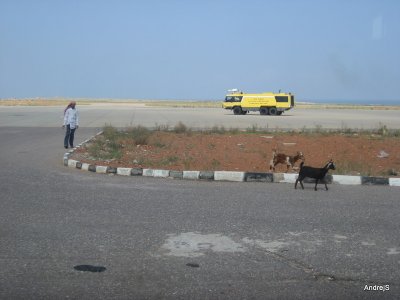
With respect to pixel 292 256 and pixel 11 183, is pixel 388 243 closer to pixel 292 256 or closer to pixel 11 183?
pixel 292 256

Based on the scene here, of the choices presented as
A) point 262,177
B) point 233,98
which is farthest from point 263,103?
point 262,177

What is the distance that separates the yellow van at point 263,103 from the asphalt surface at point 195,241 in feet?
135

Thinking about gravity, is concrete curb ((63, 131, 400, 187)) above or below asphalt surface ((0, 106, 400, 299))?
above

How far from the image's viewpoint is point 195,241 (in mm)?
6113

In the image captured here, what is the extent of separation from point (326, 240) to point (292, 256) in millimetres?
857

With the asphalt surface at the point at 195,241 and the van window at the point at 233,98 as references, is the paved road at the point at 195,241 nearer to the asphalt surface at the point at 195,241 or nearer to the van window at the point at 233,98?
the asphalt surface at the point at 195,241

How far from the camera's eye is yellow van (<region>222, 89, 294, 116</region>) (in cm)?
5091

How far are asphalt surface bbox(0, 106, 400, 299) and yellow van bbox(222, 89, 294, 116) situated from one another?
41171mm

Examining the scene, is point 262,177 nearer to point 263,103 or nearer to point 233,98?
point 263,103

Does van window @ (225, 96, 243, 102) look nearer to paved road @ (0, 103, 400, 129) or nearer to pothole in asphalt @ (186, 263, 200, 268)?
paved road @ (0, 103, 400, 129)

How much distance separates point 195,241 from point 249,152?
10.6 metres

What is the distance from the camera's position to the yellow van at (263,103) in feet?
167

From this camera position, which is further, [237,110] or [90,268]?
[237,110]

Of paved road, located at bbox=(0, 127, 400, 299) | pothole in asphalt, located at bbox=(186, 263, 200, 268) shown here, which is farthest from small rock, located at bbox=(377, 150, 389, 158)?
pothole in asphalt, located at bbox=(186, 263, 200, 268)
